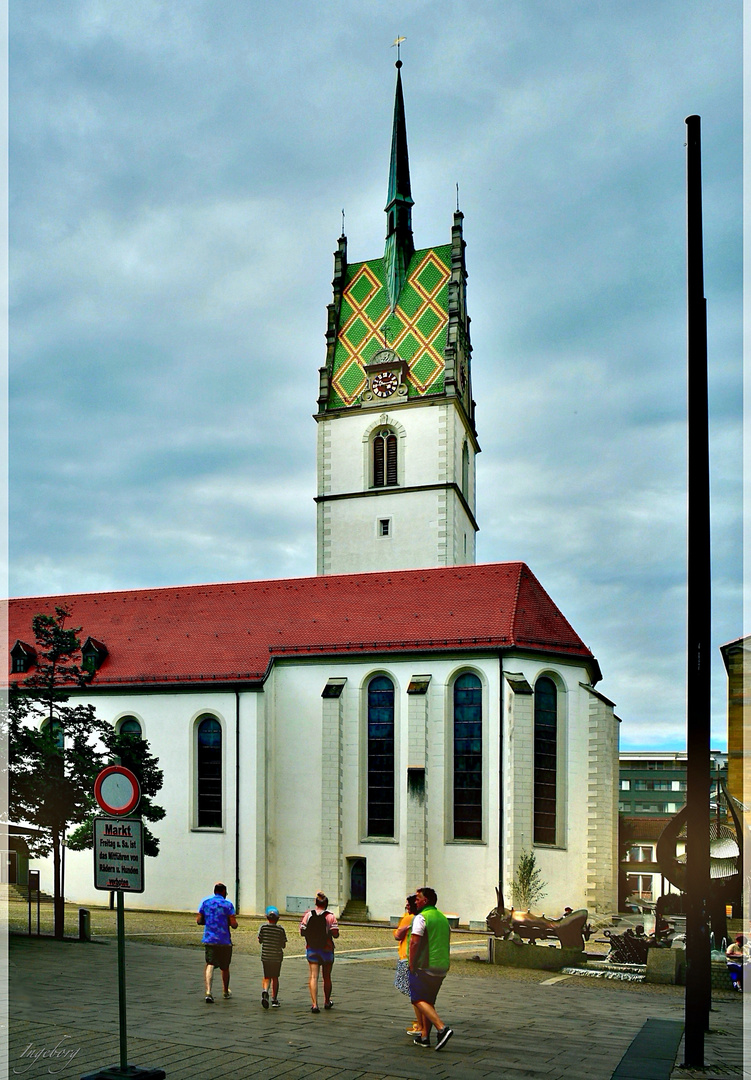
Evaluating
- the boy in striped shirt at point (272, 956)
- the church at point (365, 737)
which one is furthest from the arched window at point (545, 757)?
the boy in striped shirt at point (272, 956)

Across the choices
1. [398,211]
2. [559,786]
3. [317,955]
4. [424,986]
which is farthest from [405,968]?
[398,211]

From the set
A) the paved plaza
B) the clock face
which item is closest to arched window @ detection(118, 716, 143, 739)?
the paved plaza

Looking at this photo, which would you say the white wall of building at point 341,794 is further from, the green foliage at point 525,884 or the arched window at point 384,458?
the arched window at point 384,458

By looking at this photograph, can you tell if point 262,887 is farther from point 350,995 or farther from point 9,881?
point 350,995

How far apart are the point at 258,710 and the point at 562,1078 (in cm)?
2312

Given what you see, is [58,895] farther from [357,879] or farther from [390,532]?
[390,532]

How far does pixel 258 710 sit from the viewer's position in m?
31.3

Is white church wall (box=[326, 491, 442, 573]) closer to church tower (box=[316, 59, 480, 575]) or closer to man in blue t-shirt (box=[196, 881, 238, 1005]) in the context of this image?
church tower (box=[316, 59, 480, 575])

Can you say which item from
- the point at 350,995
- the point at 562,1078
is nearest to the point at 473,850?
the point at 350,995

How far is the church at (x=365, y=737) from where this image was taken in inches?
1152

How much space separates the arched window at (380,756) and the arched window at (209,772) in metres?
4.97

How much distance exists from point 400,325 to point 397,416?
178 inches

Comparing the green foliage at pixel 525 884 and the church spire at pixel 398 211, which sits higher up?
the church spire at pixel 398 211

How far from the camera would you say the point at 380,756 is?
30.9m
